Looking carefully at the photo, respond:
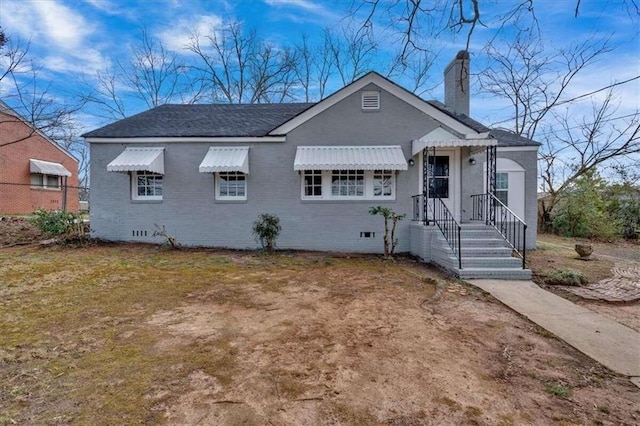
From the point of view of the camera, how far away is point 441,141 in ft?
34.2

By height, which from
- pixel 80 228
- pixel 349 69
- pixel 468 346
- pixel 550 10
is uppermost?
pixel 349 69

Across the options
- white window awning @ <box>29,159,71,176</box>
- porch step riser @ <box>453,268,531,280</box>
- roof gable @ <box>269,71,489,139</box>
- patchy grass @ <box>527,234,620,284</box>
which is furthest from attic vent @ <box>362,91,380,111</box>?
white window awning @ <box>29,159,71,176</box>

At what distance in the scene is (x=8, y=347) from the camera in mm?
3994

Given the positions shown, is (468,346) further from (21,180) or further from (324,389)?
(21,180)

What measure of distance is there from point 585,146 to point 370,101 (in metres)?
17.1

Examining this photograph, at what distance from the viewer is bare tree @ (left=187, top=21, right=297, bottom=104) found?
85.3 ft

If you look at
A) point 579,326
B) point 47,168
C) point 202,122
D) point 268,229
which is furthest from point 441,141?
point 47,168

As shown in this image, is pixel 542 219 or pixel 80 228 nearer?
pixel 80 228

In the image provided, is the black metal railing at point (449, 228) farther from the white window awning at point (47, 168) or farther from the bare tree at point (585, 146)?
the white window awning at point (47, 168)

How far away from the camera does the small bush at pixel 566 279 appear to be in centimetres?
750

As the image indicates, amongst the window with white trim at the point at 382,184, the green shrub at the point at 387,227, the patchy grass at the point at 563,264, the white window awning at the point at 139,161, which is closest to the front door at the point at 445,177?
the window with white trim at the point at 382,184

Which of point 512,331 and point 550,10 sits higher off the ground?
point 550,10

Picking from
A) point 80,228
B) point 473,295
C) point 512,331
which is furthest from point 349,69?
point 512,331

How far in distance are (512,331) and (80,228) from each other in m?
14.3
